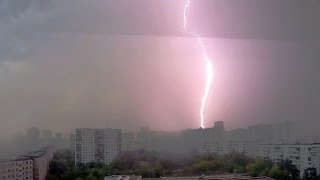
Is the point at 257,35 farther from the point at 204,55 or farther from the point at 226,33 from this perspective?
the point at 204,55

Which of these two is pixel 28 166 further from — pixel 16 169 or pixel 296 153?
pixel 296 153

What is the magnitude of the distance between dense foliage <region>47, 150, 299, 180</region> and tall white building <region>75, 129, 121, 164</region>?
5 centimetres

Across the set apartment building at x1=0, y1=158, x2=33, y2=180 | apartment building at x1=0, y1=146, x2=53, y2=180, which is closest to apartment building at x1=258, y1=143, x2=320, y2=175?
apartment building at x1=0, y1=146, x2=53, y2=180

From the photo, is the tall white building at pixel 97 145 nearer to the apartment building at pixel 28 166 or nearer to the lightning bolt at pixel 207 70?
the apartment building at pixel 28 166

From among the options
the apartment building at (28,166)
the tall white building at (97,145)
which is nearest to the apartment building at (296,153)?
the tall white building at (97,145)

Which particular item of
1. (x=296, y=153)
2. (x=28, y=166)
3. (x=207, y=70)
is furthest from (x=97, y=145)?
(x=296, y=153)

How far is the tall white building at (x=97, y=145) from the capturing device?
12.1 feet

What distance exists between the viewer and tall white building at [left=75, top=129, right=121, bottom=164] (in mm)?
3689

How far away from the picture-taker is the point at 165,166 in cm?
381

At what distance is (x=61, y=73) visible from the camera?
371cm

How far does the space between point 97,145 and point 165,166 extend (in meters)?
0.59

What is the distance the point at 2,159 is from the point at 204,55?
185 cm

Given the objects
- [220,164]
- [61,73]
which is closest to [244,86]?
[220,164]

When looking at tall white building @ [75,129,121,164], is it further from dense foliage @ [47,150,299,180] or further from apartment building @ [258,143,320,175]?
apartment building @ [258,143,320,175]
